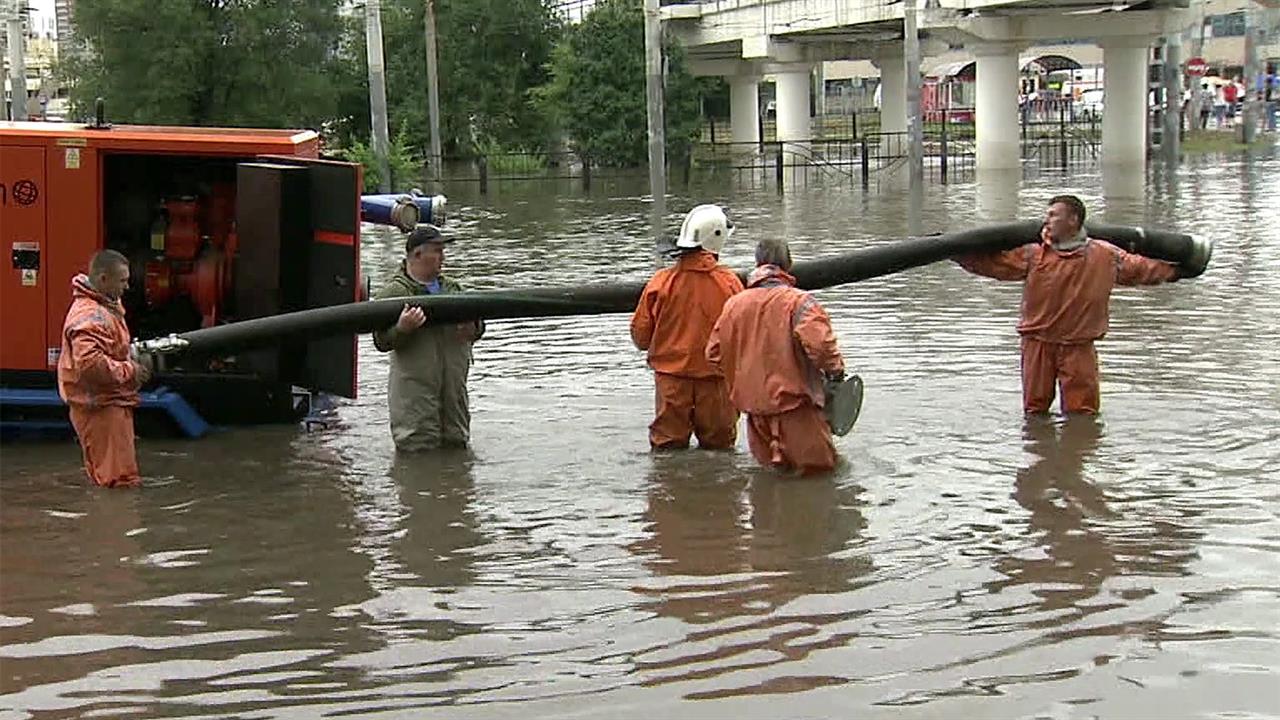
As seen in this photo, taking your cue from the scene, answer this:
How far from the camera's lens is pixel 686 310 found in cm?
1073

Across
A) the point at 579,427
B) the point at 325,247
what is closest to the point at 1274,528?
the point at 579,427

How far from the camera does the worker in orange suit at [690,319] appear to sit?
10.7 metres

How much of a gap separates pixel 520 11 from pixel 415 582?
57.1m

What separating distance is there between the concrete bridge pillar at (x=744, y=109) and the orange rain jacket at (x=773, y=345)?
61.6 meters

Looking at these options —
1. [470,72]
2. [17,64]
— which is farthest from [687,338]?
[470,72]

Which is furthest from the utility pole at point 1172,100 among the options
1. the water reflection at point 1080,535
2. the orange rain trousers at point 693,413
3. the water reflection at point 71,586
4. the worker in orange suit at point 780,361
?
the water reflection at point 71,586

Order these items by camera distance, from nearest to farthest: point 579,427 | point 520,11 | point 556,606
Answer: point 556,606 → point 579,427 → point 520,11

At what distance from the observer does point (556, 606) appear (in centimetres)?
768

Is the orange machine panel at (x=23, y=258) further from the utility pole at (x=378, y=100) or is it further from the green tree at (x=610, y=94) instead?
the green tree at (x=610, y=94)

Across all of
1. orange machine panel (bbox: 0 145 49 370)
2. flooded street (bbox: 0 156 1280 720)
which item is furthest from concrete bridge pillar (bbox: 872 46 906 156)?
orange machine panel (bbox: 0 145 49 370)

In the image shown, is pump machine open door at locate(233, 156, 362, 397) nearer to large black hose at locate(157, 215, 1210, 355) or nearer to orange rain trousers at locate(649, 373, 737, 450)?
large black hose at locate(157, 215, 1210, 355)

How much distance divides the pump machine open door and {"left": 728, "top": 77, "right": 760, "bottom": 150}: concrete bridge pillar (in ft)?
198

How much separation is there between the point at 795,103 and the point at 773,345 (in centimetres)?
5742

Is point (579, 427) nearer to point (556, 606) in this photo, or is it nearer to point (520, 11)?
point (556, 606)
